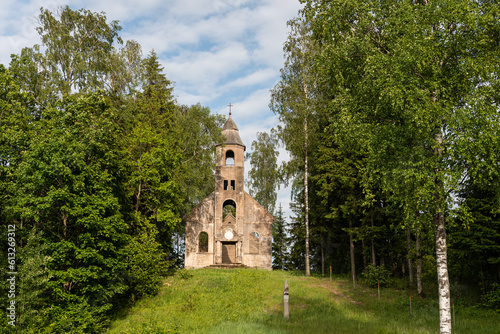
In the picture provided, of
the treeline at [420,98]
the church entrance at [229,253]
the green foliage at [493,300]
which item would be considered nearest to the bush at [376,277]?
the green foliage at [493,300]

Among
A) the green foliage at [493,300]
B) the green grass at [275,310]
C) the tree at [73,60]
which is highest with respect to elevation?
the tree at [73,60]

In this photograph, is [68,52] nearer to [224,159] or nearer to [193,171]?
[193,171]

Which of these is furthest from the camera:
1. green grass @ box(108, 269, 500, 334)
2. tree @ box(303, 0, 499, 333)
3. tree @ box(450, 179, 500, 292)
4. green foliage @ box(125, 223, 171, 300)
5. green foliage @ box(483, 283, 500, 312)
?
green foliage @ box(125, 223, 171, 300)

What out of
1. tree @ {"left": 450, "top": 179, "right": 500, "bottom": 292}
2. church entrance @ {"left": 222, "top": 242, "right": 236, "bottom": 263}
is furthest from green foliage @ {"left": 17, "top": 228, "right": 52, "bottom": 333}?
church entrance @ {"left": 222, "top": 242, "right": 236, "bottom": 263}

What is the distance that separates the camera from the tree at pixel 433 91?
1134 cm

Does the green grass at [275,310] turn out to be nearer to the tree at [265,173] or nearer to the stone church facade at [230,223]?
the stone church facade at [230,223]

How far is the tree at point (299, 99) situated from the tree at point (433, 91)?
1581cm

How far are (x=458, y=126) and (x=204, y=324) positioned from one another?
13227 mm

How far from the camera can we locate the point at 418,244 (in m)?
23.1

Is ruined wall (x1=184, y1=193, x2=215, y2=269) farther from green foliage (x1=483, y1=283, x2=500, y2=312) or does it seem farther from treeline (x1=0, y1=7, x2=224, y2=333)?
green foliage (x1=483, y1=283, x2=500, y2=312)

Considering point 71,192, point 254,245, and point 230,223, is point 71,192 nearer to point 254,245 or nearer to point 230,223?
point 230,223

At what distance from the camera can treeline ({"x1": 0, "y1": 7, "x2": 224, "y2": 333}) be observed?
17.0 meters

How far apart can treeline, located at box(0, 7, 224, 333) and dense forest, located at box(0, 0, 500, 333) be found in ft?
0.32

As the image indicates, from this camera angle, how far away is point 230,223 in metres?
35.6
